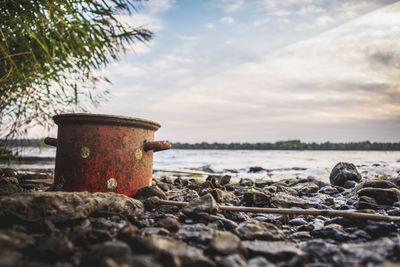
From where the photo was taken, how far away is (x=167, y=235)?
5.94ft

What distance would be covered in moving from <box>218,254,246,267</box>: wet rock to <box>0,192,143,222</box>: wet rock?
960 mm

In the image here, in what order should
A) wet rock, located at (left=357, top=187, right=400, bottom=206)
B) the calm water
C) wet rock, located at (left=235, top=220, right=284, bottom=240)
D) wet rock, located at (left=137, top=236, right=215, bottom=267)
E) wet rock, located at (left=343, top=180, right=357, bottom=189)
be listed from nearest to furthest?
wet rock, located at (left=137, top=236, right=215, bottom=267) → wet rock, located at (left=235, top=220, right=284, bottom=240) → wet rock, located at (left=357, top=187, right=400, bottom=206) → wet rock, located at (left=343, top=180, right=357, bottom=189) → the calm water

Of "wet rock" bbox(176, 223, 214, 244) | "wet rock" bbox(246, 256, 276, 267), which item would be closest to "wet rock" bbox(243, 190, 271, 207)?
"wet rock" bbox(176, 223, 214, 244)

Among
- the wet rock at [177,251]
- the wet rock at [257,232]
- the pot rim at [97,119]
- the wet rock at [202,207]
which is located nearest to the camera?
the wet rock at [177,251]

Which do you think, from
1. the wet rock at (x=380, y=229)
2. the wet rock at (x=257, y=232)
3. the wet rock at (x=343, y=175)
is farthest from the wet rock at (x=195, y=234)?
the wet rock at (x=343, y=175)

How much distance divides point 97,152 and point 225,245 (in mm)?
1529

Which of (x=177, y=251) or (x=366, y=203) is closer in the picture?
(x=177, y=251)

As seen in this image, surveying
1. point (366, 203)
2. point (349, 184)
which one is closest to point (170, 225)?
point (366, 203)

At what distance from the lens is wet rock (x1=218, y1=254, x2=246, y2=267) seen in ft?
4.47

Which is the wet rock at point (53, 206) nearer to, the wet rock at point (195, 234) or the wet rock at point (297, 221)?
the wet rock at point (195, 234)

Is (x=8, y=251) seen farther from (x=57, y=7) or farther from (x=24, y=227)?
(x=57, y=7)

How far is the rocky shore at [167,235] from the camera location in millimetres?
1366

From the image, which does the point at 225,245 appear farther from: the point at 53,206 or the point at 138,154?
the point at 138,154

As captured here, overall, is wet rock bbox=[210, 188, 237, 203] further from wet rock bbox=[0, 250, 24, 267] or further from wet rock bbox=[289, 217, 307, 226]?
wet rock bbox=[0, 250, 24, 267]
